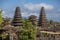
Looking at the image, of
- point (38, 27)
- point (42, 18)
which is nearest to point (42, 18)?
point (42, 18)

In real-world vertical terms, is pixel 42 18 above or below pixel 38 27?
above

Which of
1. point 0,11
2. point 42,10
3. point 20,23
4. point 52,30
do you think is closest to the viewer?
point 0,11

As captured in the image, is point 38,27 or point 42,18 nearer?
point 38,27

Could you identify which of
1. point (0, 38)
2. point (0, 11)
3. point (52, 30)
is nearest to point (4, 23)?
point (0, 11)

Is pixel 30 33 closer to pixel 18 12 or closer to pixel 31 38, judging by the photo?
pixel 31 38

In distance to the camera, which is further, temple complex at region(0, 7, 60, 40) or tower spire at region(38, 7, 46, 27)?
tower spire at region(38, 7, 46, 27)

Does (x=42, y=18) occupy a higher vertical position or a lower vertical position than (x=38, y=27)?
higher

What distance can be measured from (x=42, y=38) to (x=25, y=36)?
2645mm

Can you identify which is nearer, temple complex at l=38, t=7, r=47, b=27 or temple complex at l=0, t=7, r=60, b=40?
temple complex at l=0, t=7, r=60, b=40

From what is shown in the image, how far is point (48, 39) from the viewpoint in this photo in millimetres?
29234

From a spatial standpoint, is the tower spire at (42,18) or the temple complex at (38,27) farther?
the tower spire at (42,18)

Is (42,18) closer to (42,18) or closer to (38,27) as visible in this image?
(42,18)

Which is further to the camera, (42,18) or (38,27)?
(42,18)

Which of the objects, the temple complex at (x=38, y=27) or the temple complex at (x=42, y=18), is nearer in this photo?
the temple complex at (x=38, y=27)
